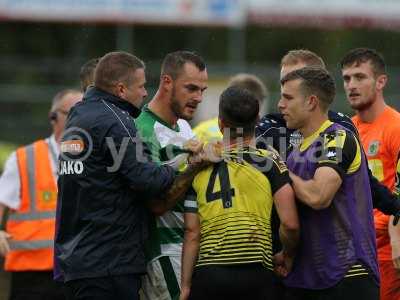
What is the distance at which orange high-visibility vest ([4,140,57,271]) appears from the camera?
8352 mm

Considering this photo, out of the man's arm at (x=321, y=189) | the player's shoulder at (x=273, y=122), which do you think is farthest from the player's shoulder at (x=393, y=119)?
the man's arm at (x=321, y=189)

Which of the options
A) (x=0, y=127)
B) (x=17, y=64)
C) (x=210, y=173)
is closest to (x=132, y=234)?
(x=210, y=173)

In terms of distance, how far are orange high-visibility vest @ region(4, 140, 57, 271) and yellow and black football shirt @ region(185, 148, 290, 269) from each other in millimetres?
2682

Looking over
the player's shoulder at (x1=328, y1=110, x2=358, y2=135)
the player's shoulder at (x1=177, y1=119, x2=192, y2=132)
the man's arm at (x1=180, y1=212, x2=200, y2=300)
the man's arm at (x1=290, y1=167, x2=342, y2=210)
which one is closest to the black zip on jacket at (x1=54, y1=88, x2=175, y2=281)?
the man's arm at (x1=180, y1=212, x2=200, y2=300)

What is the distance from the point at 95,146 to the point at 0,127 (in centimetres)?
1425

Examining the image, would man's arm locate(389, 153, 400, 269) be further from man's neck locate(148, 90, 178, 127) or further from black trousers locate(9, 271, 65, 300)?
black trousers locate(9, 271, 65, 300)

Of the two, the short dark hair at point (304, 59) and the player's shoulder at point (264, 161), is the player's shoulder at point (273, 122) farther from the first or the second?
the player's shoulder at point (264, 161)

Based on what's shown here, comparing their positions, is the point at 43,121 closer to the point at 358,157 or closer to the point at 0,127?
the point at 0,127

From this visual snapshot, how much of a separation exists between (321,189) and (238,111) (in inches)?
25.7

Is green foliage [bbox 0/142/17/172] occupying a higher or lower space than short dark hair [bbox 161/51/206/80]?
lower

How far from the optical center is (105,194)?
6168 millimetres

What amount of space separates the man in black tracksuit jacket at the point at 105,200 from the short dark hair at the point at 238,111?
431 millimetres

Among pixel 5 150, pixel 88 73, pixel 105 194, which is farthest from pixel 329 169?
pixel 5 150

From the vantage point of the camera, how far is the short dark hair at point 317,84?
242 inches
